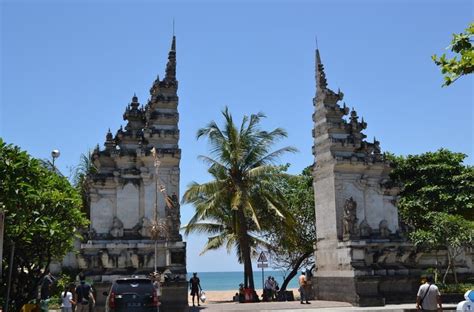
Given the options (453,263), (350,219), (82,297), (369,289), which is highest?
(350,219)

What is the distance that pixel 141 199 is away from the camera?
22.7 meters

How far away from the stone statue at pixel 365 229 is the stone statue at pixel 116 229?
10.2 metres

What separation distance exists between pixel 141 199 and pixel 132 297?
253 inches

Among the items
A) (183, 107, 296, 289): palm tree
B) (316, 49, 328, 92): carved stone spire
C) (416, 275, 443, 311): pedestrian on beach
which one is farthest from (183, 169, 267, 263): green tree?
(416, 275, 443, 311): pedestrian on beach

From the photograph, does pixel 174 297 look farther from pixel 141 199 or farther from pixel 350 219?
pixel 350 219

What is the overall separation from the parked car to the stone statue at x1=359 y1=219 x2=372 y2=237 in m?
10.9

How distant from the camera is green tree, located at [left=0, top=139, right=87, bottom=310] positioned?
13.3 m

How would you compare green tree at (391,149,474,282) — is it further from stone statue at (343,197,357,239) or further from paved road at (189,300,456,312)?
paved road at (189,300,456,312)

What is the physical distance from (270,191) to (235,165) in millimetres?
2317

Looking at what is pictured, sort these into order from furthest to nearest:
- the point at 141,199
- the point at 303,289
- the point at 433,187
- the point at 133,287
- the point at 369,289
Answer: the point at 433,187 < the point at 303,289 < the point at 369,289 < the point at 141,199 < the point at 133,287

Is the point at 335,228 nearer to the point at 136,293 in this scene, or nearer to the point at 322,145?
the point at 322,145

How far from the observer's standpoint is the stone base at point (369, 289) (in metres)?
23.1

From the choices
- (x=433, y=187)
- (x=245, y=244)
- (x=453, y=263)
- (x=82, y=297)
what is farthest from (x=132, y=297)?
(x=433, y=187)

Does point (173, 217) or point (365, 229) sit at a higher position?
point (173, 217)
